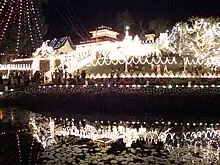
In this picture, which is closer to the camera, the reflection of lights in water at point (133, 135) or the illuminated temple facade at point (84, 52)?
the reflection of lights in water at point (133, 135)

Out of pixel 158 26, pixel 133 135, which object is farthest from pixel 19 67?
pixel 133 135

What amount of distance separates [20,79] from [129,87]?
353 inches

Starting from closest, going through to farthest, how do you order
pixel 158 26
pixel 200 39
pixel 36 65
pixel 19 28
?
pixel 36 65, pixel 19 28, pixel 200 39, pixel 158 26

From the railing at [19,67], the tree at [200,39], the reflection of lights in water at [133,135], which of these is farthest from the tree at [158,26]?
the reflection of lights in water at [133,135]

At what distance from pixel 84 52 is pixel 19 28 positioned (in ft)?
22.9

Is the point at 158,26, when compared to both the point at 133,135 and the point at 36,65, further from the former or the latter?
the point at 133,135

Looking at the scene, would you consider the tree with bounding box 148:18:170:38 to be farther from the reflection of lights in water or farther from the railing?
the reflection of lights in water

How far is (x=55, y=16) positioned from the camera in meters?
63.7

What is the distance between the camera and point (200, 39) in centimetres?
3900

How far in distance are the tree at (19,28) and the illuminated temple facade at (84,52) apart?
Answer: 2.01 m

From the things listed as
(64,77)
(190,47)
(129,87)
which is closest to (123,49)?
(190,47)

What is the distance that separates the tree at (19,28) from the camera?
1373 inches

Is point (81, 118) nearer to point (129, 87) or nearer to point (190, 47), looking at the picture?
point (129, 87)

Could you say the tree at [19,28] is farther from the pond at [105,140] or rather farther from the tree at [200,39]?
the tree at [200,39]
